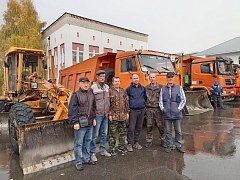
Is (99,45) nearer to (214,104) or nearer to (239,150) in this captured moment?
(214,104)

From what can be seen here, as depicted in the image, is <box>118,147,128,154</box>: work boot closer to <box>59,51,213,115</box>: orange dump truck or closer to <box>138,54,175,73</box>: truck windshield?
<box>59,51,213,115</box>: orange dump truck

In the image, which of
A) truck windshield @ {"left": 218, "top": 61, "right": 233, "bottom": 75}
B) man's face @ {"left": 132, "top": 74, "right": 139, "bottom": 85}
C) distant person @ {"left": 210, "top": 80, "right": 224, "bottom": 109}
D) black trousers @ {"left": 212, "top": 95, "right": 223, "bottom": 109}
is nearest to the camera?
man's face @ {"left": 132, "top": 74, "right": 139, "bottom": 85}

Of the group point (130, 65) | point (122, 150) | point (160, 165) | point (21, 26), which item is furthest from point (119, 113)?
point (21, 26)

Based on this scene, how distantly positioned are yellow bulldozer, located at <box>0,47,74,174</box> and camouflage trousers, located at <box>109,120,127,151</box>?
0.87m

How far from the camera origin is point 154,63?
818 cm

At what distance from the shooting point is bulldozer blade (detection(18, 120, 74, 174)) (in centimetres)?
436

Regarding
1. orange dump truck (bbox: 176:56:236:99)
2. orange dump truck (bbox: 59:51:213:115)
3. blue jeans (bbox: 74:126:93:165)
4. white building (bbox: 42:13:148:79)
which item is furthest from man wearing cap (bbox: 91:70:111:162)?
white building (bbox: 42:13:148:79)

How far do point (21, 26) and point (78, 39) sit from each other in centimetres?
743

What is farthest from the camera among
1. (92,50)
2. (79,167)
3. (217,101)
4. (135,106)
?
(92,50)

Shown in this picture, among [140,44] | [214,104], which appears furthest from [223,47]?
[214,104]

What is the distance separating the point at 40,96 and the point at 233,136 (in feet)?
18.8

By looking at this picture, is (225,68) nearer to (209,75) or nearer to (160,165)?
(209,75)

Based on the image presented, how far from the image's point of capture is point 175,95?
212 inches

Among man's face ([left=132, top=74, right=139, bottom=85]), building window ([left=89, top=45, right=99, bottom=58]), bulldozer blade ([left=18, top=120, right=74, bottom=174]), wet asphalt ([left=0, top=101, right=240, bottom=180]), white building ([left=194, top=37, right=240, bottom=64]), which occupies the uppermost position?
white building ([left=194, top=37, right=240, bottom=64])
